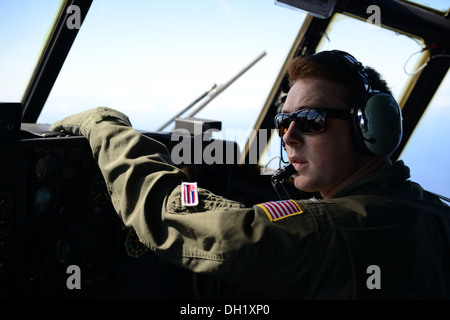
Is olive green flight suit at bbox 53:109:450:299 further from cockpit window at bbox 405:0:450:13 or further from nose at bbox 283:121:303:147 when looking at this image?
cockpit window at bbox 405:0:450:13

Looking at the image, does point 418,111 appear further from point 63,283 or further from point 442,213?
point 63,283

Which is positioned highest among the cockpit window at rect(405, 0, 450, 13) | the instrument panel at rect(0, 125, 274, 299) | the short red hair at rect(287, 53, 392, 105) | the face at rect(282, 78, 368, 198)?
the cockpit window at rect(405, 0, 450, 13)

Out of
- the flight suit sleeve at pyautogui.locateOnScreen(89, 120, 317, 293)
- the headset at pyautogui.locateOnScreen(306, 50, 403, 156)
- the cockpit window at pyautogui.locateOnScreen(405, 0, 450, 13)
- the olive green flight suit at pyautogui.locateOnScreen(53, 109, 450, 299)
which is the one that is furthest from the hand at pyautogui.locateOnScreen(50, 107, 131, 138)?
the cockpit window at pyautogui.locateOnScreen(405, 0, 450, 13)

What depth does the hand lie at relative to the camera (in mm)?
1247

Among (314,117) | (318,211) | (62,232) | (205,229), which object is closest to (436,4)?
(314,117)

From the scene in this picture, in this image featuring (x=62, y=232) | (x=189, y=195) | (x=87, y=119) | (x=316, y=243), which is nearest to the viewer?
(x=316, y=243)

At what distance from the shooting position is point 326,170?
986 millimetres

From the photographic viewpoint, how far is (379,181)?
92cm

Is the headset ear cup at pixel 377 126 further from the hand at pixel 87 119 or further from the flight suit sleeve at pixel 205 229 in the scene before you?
the hand at pixel 87 119

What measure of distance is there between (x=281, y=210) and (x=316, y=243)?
0.11m

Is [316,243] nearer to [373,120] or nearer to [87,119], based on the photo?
[373,120]

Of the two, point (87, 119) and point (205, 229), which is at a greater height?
point (87, 119)
